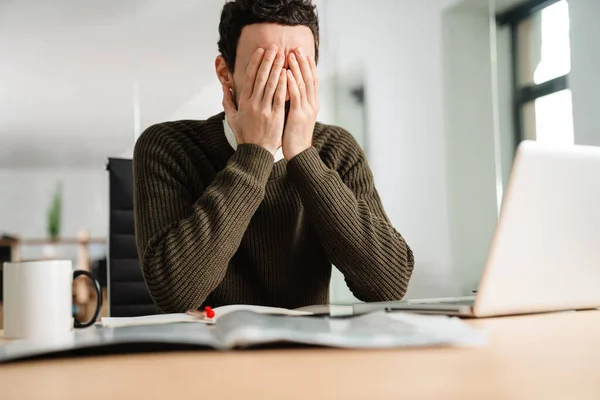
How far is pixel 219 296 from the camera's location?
4.14ft

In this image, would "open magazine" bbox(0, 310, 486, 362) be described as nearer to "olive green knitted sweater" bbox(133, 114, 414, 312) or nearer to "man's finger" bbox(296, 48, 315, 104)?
"olive green knitted sweater" bbox(133, 114, 414, 312)

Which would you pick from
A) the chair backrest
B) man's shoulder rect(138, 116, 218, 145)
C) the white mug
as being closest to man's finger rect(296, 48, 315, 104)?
man's shoulder rect(138, 116, 218, 145)

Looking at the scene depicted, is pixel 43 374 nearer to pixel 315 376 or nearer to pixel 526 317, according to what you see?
pixel 315 376

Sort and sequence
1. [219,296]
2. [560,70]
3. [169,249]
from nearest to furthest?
1. [169,249]
2. [219,296]
3. [560,70]

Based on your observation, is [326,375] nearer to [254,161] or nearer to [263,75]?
[254,161]

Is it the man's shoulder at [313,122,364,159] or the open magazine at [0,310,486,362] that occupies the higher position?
the man's shoulder at [313,122,364,159]

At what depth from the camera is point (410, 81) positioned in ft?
12.1

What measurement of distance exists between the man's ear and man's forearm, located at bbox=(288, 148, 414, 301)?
12.1 inches

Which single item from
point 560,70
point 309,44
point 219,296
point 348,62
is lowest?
point 219,296

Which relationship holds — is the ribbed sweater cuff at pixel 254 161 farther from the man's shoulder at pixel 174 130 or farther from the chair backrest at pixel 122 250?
the chair backrest at pixel 122 250

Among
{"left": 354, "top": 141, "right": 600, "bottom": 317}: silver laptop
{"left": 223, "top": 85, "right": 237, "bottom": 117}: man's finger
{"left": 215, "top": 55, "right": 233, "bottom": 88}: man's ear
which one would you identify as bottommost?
{"left": 354, "top": 141, "right": 600, "bottom": 317}: silver laptop

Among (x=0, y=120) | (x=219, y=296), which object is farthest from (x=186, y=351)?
(x=0, y=120)

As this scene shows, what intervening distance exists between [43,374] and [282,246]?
890 millimetres

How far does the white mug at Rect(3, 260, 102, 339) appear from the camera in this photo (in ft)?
2.22
